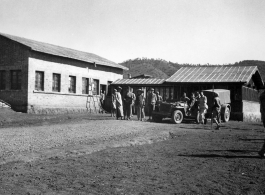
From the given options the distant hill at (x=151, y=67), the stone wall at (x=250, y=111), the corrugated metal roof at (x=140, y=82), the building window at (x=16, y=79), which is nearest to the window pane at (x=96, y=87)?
the corrugated metal roof at (x=140, y=82)

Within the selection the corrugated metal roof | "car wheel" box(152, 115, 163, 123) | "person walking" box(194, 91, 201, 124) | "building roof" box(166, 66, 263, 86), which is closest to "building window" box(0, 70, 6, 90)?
the corrugated metal roof

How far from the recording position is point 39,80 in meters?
22.2

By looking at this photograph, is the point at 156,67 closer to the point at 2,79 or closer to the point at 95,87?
the point at 95,87

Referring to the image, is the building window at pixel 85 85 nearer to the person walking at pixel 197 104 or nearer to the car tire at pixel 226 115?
the person walking at pixel 197 104

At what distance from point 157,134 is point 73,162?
560cm

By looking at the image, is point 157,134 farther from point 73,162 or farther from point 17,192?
point 17,192

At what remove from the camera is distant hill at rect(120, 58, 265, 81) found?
65.2 meters

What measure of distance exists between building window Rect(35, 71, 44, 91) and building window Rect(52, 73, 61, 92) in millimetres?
1223

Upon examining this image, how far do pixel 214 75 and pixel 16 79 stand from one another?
48.8 ft

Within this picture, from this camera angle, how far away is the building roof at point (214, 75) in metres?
22.5

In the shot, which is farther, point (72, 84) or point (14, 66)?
point (72, 84)

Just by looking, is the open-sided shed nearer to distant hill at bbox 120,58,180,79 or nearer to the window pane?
the window pane

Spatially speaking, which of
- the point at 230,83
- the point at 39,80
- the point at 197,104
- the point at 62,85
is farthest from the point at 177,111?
the point at 39,80

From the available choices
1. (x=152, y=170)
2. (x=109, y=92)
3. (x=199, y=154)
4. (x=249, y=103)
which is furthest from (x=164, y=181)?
(x=109, y=92)
